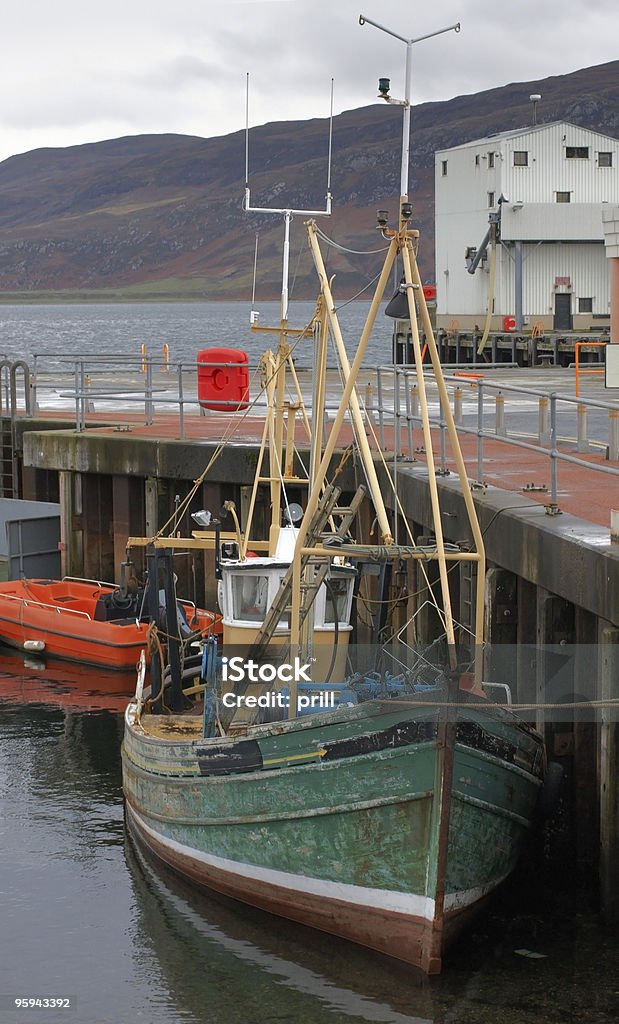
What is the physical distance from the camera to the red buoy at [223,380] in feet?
83.7

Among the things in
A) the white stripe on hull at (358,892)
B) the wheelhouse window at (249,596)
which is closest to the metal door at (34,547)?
the wheelhouse window at (249,596)

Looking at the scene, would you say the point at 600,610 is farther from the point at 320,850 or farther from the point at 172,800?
the point at 172,800

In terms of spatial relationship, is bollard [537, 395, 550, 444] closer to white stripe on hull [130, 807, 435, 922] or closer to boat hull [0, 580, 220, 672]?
boat hull [0, 580, 220, 672]

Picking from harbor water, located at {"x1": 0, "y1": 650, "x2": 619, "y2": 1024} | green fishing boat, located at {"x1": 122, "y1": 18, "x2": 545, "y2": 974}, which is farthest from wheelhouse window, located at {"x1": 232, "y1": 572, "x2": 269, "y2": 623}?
harbor water, located at {"x1": 0, "y1": 650, "x2": 619, "y2": 1024}

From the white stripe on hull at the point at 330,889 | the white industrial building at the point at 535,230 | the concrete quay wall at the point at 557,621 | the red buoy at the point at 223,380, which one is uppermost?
the white industrial building at the point at 535,230

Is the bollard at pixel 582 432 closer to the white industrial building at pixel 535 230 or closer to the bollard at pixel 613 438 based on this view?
the bollard at pixel 613 438

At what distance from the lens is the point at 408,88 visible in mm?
12117

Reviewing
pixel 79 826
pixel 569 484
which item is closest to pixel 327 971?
pixel 79 826

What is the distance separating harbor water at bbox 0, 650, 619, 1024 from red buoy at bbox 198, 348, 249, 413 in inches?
484

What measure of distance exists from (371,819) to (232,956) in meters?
1.78

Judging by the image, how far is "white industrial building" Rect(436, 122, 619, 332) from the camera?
2083 inches

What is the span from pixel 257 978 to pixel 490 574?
4.31 meters

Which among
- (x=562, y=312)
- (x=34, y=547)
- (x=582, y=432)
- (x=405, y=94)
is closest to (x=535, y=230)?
(x=562, y=312)

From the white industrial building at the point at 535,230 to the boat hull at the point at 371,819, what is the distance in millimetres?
42066
